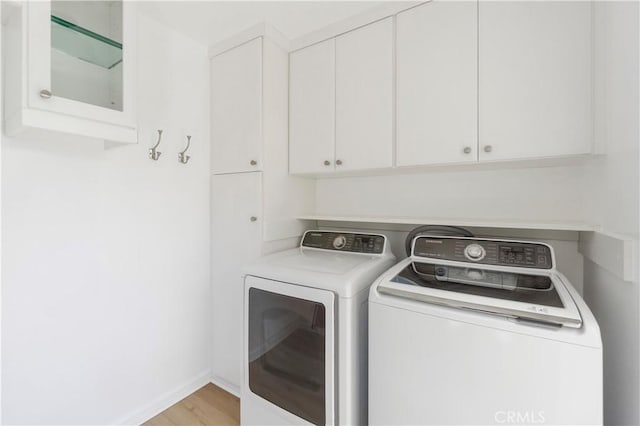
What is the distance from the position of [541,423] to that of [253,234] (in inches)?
58.9

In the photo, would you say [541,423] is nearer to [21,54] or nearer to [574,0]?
[574,0]

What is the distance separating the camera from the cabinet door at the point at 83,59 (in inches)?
41.6

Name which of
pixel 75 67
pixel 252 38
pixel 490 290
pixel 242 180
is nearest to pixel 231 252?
pixel 242 180

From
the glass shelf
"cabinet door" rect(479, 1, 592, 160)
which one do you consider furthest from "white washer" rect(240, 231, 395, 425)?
the glass shelf

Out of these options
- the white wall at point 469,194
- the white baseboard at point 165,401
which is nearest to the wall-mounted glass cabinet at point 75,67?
the white wall at point 469,194

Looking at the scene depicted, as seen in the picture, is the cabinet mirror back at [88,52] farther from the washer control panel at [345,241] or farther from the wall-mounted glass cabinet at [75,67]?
the washer control panel at [345,241]

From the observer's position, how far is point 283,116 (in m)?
1.87

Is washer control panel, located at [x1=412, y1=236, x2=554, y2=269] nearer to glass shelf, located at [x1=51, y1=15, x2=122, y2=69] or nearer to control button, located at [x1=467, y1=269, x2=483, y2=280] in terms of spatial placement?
control button, located at [x1=467, y1=269, x2=483, y2=280]

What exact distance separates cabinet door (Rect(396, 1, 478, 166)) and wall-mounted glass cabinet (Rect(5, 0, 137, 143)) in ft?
4.48

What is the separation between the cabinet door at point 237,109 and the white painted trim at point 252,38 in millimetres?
30

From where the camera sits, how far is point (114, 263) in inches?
58.9

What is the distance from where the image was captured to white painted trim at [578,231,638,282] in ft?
2.62

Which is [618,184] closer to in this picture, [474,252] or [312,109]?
[474,252]

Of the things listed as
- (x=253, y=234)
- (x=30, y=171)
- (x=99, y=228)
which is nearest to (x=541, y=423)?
(x=253, y=234)
